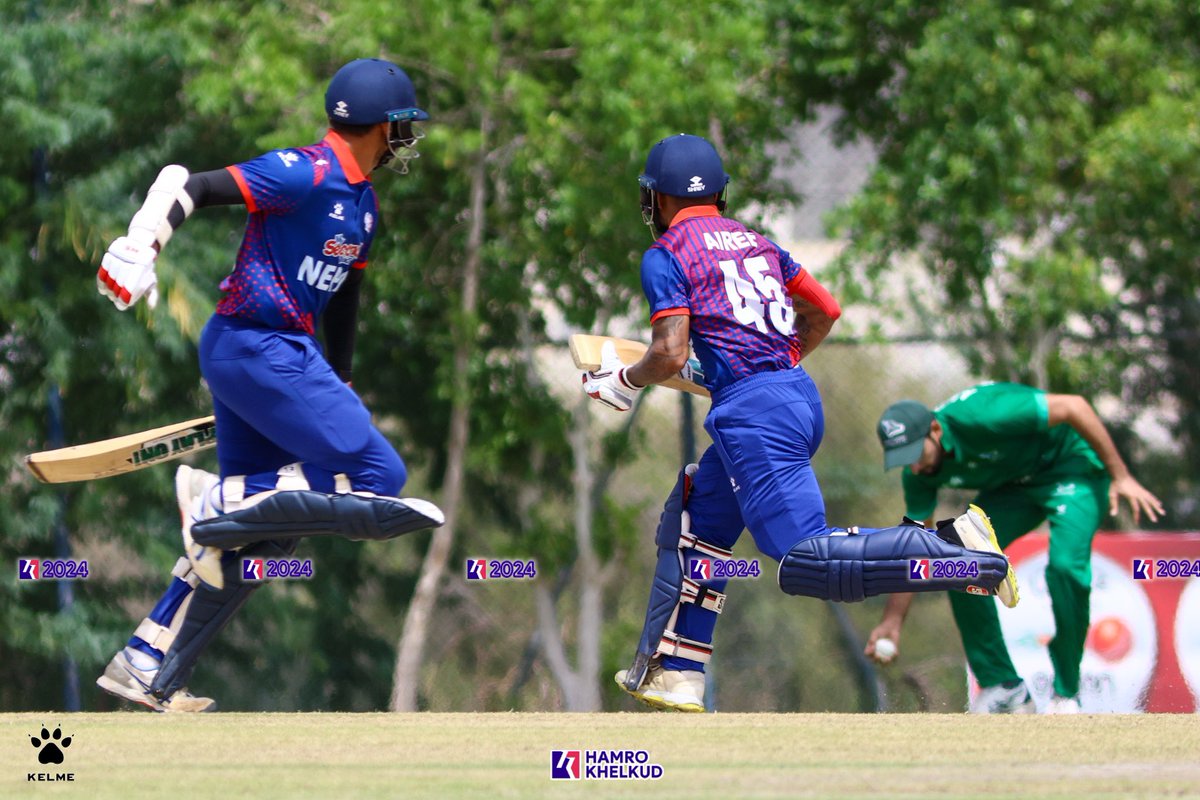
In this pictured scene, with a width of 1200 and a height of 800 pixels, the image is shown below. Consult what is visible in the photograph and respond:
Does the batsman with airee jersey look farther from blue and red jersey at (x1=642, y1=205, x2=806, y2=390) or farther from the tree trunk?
the tree trunk

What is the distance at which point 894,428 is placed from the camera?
688cm

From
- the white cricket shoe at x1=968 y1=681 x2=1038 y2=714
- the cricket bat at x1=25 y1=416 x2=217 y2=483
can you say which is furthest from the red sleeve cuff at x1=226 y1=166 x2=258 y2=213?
the white cricket shoe at x1=968 y1=681 x2=1038 y2=714

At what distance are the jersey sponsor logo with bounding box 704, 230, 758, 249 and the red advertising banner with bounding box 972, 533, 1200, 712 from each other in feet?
12.5

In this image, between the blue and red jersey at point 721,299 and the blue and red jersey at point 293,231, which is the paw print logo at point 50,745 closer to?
the blue and red jersey at point 293,231

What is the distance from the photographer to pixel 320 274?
5.11 metres

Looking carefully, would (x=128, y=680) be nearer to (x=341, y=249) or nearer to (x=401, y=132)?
(x=341, y=249)

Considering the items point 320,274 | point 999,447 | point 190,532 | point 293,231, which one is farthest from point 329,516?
point 999,447

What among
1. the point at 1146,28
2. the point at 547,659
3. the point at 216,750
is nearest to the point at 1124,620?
the point at 547,659

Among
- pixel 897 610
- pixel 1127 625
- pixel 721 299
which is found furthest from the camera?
pixel 1127 625

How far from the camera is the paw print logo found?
4.12 metres

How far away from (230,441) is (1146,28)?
7.37 metres

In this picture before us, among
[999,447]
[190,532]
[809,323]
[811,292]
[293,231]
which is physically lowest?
[999,447]

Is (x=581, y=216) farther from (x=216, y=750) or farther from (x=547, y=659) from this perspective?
(x=216, y=750)

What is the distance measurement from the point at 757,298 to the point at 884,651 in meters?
2.58
